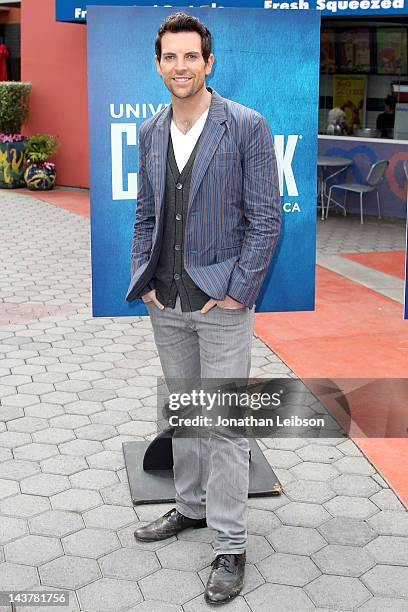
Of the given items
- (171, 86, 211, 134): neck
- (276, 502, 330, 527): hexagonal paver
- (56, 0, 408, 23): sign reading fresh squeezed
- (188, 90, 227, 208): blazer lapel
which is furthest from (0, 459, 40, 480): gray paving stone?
(56, 0, 408, 23): sign reading fresh squeezed

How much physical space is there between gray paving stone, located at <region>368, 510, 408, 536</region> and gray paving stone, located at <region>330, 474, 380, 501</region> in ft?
0.75

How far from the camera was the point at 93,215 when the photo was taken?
4.26 meters

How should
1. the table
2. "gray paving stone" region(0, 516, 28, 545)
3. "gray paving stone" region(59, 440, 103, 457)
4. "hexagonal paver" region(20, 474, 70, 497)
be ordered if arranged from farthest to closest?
the table < "gray paving stone" region(59, 440, 103, 457) < "hexagonal paver" region(20, 474, 70, 497) < "gray paving stone" region(0, 516, 28, 545)

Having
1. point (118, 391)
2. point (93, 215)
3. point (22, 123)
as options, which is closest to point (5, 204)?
point (22, 123)

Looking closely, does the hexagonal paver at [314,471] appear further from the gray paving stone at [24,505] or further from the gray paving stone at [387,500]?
the gray paving stone at [24,505]

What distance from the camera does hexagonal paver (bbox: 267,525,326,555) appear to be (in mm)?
3863

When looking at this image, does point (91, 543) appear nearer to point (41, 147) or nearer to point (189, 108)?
point (189, 108)

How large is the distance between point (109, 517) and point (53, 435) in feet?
3.56

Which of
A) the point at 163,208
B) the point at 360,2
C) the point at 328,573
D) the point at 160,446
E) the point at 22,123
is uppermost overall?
the point at 360,2

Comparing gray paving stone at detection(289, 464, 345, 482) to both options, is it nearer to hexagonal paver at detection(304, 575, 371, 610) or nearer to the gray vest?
hexagonal paver at detection(304, 575, 371, 610)

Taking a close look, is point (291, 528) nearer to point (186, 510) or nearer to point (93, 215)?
point (186, 510)

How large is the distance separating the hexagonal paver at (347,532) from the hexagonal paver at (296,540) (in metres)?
0.05

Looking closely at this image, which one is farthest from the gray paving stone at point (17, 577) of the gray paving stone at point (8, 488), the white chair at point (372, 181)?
the white chair at point (372, 181)

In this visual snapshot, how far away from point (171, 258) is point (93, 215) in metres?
0.85
